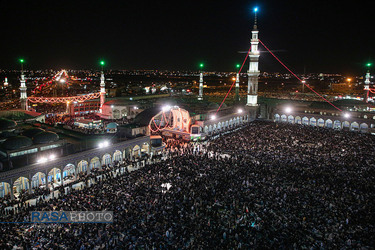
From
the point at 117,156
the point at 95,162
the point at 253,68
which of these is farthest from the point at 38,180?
the point at 253,68

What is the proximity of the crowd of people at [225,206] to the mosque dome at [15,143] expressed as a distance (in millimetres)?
4767

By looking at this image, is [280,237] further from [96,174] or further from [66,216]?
[96,174]

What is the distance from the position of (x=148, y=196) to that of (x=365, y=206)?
1149cm

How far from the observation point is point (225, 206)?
14672mm

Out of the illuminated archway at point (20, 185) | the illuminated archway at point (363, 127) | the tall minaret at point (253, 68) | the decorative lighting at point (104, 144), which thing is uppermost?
the tall minaret at point (253, 68)

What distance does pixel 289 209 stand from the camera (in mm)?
14102

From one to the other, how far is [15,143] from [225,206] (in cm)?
1459

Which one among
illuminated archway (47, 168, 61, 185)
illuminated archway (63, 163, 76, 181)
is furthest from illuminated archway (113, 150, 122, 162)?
illuminated archway (47, 168, 61, 185)

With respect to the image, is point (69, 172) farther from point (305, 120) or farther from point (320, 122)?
point (320, 122)

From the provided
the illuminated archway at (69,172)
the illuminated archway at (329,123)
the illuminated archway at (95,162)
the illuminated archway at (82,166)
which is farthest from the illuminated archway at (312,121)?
the illuminated archway at (69,172)

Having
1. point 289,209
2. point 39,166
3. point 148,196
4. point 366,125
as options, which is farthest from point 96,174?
point 366,125

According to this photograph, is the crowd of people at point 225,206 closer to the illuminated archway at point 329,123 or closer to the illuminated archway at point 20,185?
the illuminated archway at point 20,185

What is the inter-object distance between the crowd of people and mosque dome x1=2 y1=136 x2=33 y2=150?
4767mm

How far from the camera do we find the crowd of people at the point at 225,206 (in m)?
11.4
